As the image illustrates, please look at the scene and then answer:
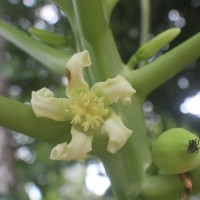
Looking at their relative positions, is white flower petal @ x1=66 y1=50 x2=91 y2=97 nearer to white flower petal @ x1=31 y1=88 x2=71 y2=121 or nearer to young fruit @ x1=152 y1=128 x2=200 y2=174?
white flower petal @ x1=31 y1=88 x2=71 y2=121

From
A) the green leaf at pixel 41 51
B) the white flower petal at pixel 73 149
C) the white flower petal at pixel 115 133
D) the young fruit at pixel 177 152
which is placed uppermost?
the green leaf at pixel 41 51

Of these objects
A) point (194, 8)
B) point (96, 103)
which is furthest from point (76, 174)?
point (96, 103)

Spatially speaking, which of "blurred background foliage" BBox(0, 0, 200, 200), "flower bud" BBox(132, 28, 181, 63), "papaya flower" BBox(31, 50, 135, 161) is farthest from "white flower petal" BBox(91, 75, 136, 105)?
"blurred background foliage" BBox(0, 0, 200, 200)

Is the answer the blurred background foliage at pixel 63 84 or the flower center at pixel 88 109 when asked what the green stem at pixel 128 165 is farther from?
the blurred background foliage at pixel 63 84

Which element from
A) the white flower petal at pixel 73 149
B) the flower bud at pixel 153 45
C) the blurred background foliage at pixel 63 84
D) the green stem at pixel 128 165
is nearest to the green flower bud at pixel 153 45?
the flower bud at pixel 153 45

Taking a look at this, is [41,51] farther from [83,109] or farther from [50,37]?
[83,109]

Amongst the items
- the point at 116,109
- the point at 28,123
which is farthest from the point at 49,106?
the point at 116,109

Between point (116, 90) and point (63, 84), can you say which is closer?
point (116, 90)
